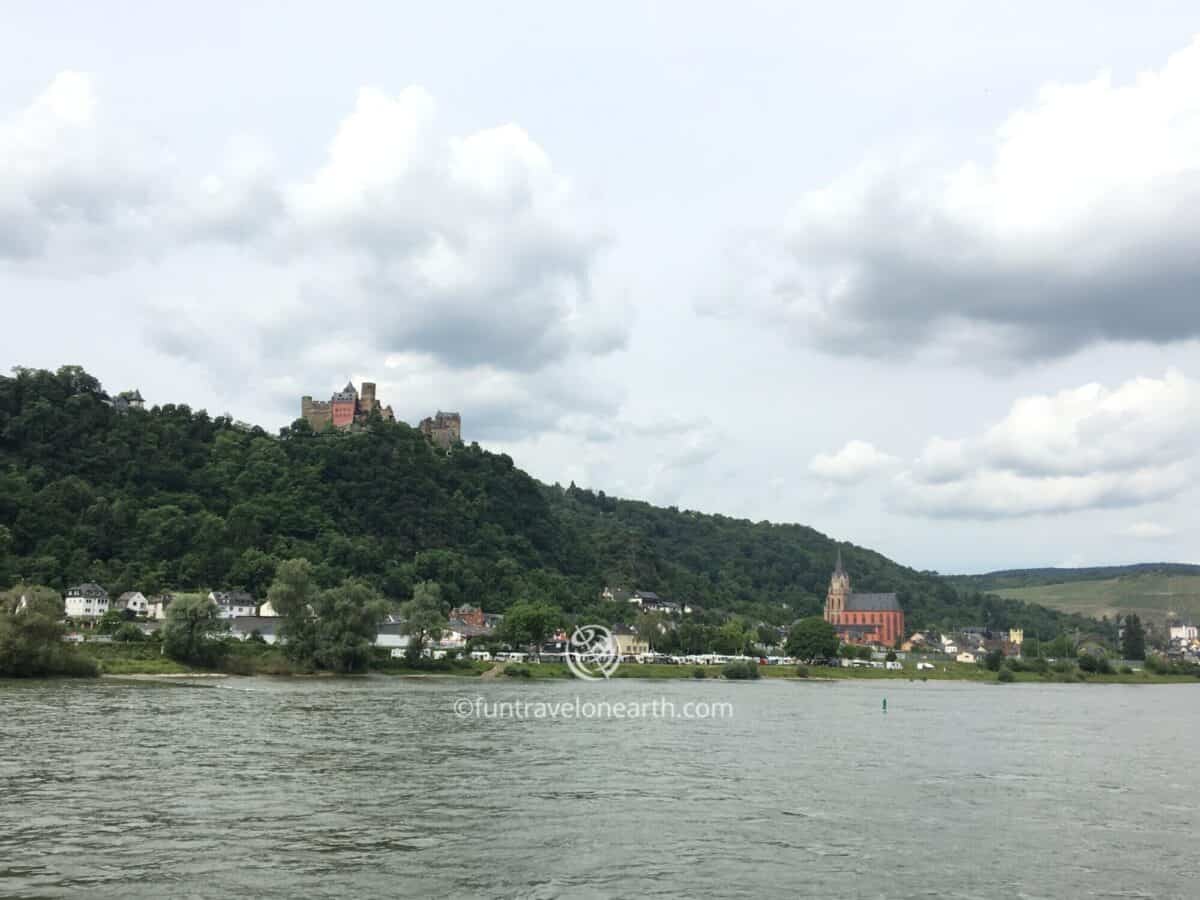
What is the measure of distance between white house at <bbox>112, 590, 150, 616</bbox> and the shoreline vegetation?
36.8 meters

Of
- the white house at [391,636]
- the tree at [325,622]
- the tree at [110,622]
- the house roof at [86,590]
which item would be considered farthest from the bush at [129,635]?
the white house at [391,636]

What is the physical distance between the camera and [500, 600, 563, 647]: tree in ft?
465

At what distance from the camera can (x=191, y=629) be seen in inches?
4050

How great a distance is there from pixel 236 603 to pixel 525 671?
2015 inches

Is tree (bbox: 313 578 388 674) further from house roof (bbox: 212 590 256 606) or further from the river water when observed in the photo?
house roof (bbox: 212 590 256 606)

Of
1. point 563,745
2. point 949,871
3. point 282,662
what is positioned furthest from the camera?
point 282,662

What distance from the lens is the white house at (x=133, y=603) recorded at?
5507 inches

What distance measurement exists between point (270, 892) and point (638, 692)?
79.3 meters

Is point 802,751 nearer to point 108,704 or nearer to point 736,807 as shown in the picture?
point 736,807

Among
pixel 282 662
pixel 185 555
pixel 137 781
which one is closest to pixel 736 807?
pixel 137 781

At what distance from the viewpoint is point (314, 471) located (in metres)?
196

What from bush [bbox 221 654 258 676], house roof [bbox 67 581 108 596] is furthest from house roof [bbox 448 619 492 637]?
bush [bbox 221 654 258 676]

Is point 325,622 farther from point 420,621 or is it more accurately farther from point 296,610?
point 420,621

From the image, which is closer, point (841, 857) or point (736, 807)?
point (841, 857)
